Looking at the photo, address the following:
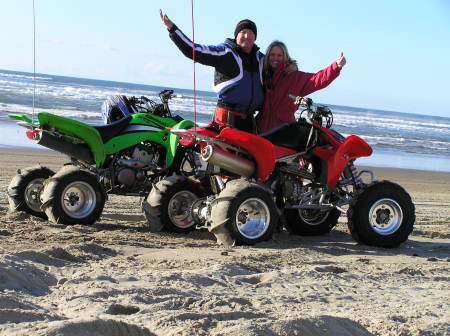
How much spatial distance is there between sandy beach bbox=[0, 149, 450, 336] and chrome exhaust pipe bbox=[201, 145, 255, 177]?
2.46 feet

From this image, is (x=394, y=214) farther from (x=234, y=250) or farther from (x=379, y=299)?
(x=379, y=299)

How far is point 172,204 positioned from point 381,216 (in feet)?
7.25

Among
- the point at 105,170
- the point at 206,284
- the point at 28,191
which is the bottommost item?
the point at 206,284

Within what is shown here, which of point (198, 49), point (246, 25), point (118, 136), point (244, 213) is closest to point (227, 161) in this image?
point (244, 213)

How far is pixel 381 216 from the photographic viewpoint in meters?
7.83

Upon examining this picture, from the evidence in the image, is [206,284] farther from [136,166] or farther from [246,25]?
[136,166]

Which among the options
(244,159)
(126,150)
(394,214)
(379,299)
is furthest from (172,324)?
(126,150)

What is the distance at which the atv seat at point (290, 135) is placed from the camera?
24.9ft

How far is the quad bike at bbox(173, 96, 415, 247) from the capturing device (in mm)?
7059

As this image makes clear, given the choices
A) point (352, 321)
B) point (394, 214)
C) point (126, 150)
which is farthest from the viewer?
point (126, 150)

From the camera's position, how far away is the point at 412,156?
26953mm

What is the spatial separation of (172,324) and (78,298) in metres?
0.75

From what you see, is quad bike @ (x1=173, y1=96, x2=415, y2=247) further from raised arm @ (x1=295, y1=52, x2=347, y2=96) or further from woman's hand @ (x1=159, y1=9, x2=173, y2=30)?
woman's hand @ (x1=159, y1=9, x2=173, y2=30)

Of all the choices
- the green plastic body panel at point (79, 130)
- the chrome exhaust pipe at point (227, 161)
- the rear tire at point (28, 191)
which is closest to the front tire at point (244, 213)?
the chrome exhaust pipe at point (227, 161)
